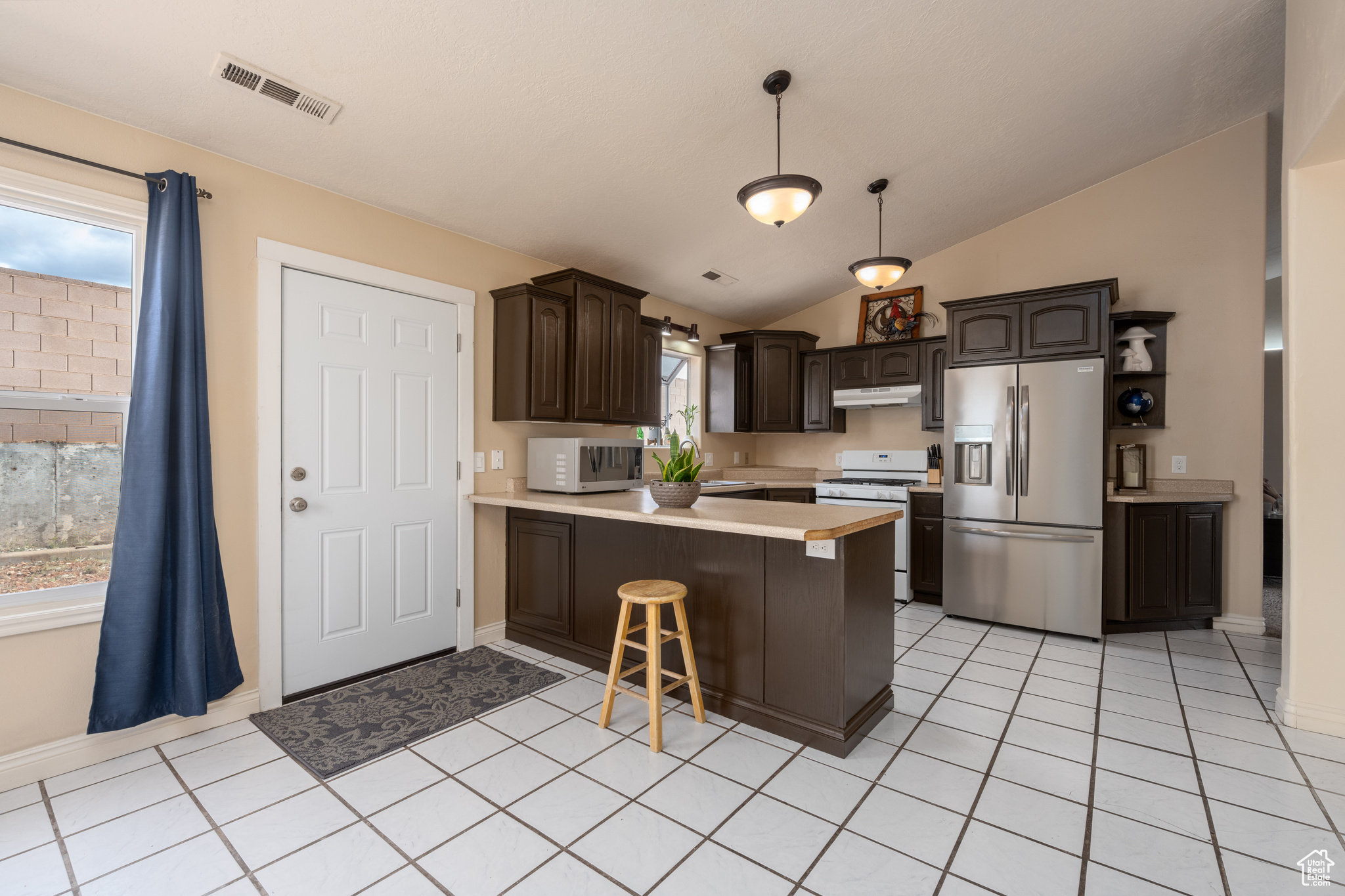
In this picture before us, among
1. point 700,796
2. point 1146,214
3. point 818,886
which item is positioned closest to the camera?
point 818,886

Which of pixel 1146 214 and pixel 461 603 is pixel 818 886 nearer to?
pixel 461 603

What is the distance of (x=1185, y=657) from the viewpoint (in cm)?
348

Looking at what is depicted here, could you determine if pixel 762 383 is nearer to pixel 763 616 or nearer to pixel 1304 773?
pixel 763 616

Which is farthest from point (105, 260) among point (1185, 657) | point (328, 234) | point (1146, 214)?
point (1146, 214)

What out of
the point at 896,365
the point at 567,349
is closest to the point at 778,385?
the point at 896,365

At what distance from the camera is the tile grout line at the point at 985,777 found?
1695 mm

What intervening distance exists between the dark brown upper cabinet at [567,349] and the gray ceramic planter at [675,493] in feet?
3.70

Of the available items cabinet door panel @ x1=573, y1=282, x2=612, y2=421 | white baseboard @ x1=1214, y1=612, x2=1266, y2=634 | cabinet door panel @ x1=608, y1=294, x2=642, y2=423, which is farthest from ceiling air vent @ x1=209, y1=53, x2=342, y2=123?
white baseboard @ x1=1214, y1=612, x2=1266, y2=634

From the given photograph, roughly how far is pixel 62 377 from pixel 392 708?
1.87 metres

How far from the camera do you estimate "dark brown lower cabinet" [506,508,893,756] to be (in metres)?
2.41

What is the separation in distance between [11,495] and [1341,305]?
17.6 ft

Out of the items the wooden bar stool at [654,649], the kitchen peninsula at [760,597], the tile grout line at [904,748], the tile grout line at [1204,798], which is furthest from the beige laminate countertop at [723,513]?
the tile grout line at [1204,798]

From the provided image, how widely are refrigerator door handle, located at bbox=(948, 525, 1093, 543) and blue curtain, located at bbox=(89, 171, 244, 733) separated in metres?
4.41

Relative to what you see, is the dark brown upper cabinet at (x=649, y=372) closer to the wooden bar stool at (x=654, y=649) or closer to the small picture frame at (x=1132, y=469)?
the wooden bar stool at (x=654, y=649)
